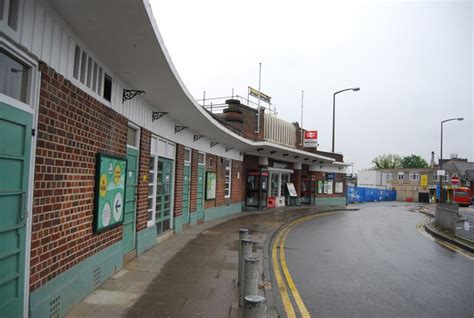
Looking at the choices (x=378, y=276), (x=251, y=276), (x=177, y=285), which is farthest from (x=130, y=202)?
(x=378, y=276)

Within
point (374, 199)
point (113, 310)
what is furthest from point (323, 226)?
point (374, 199)

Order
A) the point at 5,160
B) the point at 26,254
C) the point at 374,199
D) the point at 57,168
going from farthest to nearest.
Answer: the point at 374,199
the point at 57,168
the point at 26,254
the point at 5,160

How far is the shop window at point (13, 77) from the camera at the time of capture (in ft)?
11.1

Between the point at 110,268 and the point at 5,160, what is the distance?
3.54 m

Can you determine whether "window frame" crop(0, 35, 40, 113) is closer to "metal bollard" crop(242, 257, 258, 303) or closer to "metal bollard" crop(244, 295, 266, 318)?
"metal bollard" crop(244, 295, 266, 318)

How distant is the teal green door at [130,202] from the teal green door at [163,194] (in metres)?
1.79

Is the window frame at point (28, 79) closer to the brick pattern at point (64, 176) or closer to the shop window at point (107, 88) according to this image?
the brick pattern at point (64, 176)

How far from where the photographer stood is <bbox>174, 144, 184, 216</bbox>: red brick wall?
11008 millimetres

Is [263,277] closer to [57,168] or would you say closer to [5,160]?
[57,168]

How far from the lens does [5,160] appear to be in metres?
3.37

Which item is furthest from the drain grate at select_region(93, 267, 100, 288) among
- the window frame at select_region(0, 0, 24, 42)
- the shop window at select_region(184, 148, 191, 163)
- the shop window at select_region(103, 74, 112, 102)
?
the shop window at select_region(184, 148, 191, 163)

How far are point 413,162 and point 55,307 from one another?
395ft

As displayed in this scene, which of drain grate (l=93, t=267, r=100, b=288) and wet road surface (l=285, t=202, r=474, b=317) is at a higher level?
drain grate (l=93, t=267, r=100, b=288)

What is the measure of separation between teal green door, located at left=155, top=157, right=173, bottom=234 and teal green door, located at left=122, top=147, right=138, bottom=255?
5.88 feet
